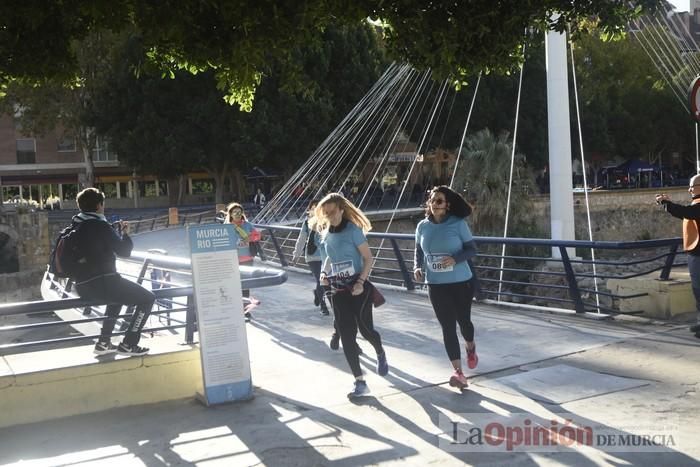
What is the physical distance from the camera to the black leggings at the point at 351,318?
21.0 ft

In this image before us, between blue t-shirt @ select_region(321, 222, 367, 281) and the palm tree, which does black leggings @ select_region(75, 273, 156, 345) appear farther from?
the palm tree

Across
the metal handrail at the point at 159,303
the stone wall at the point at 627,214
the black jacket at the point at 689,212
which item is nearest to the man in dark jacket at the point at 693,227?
the black jacket at the point at 689,212

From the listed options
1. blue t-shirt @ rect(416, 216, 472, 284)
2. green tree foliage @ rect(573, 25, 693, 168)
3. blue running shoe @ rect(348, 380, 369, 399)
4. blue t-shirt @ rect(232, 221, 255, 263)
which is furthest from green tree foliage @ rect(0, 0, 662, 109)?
green tree foliage @ rect(573, 25, 693, 168)

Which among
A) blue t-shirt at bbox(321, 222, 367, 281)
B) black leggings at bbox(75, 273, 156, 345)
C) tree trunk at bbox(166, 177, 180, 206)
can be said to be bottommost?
black leggings at bbox(75, 273, 156, 345)

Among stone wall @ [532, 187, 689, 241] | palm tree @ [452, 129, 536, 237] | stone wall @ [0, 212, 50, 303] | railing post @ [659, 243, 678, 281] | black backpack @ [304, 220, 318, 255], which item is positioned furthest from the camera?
stone wall @ [532, 187, 689, 241]

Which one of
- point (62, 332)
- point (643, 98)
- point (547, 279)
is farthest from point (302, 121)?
point (643, 98)

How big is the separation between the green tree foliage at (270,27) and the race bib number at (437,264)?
57.1 inches

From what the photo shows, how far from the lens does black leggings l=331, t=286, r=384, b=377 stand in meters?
6.39

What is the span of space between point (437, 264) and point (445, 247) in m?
0.15

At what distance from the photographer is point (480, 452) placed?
496cm

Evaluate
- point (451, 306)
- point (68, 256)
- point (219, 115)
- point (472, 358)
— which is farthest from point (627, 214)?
point (68, 256)

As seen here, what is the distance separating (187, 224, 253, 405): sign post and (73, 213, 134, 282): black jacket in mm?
573

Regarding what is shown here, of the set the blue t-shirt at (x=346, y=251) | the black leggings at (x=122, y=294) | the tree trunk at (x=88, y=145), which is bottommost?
the black leggings at (x=122, y=294)

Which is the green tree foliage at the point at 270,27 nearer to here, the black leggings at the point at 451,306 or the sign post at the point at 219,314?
the sign post at the point at 219,314
